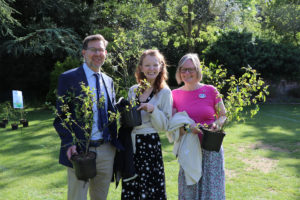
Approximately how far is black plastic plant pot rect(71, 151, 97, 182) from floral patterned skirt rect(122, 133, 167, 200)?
0.56m

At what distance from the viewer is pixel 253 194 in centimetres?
390

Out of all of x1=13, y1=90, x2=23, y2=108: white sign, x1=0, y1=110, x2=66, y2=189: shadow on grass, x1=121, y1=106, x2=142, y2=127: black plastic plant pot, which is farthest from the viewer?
x1=13, y1=90, x2=23, y2=108: white sign

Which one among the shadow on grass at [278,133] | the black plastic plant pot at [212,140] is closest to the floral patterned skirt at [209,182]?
the black plastic plant pot at [212,140]

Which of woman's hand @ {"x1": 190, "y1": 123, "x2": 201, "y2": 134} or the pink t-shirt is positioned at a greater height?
the pink t-shirt

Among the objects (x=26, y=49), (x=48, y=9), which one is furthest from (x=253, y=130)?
(x=48, y=9)

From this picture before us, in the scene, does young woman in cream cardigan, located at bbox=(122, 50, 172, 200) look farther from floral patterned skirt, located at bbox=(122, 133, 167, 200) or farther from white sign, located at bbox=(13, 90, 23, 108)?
white sign, located at bbox=(13, 90, 23, 108)

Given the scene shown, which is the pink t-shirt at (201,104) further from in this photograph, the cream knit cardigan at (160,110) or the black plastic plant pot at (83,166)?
the black plastic plant pot at (83,166)

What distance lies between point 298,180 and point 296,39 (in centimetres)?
1674

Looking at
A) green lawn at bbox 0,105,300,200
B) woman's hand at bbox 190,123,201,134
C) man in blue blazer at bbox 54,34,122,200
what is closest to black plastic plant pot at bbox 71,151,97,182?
man in blue blazer at bbox 54,34,122,200

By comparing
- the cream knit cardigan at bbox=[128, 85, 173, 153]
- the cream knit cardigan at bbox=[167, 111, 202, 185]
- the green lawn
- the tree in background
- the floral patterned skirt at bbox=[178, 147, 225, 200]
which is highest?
the tree in background

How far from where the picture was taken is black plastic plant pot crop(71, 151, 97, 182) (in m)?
2.20

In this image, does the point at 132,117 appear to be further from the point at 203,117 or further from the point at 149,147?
the point at 203,117

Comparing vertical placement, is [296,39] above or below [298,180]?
above

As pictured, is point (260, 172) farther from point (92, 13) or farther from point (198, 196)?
point (92, 13)
